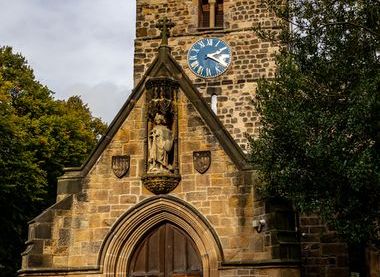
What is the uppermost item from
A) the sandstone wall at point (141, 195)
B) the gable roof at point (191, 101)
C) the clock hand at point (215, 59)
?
the clock hand at point (215, 59)

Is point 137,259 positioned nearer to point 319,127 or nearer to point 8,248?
point 319,127

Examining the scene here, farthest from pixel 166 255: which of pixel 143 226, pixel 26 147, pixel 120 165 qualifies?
pixel 26 147

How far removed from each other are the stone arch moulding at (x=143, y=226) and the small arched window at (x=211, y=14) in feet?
30.3

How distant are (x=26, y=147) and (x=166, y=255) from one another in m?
13.4

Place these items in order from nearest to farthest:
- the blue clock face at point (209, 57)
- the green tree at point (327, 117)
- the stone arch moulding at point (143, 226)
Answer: the green tree at point (327, 117), the stone arch moulding at point (143, 226), the blue clock face at point (209, 57)

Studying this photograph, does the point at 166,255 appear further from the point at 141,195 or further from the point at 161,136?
the point at 161,136

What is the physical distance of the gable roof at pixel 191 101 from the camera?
47.4 ft

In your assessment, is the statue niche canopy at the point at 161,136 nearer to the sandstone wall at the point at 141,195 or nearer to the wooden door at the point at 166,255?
the sandstone wall at the point at 141,195

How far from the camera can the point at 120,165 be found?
1497cm

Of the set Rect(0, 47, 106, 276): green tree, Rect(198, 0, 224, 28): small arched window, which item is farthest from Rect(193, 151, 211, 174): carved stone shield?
Rect(0, 47, 106, 276): green tree

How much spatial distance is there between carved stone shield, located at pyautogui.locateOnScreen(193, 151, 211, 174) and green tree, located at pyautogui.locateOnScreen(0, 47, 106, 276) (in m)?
10.3

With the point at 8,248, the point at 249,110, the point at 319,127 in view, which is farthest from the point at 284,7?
the point at 8,248

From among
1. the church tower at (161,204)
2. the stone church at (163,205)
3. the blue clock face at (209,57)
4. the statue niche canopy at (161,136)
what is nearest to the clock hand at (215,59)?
the blue clock face at (209,57)

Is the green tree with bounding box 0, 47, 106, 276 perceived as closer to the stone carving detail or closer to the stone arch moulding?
the stone arch moulding
